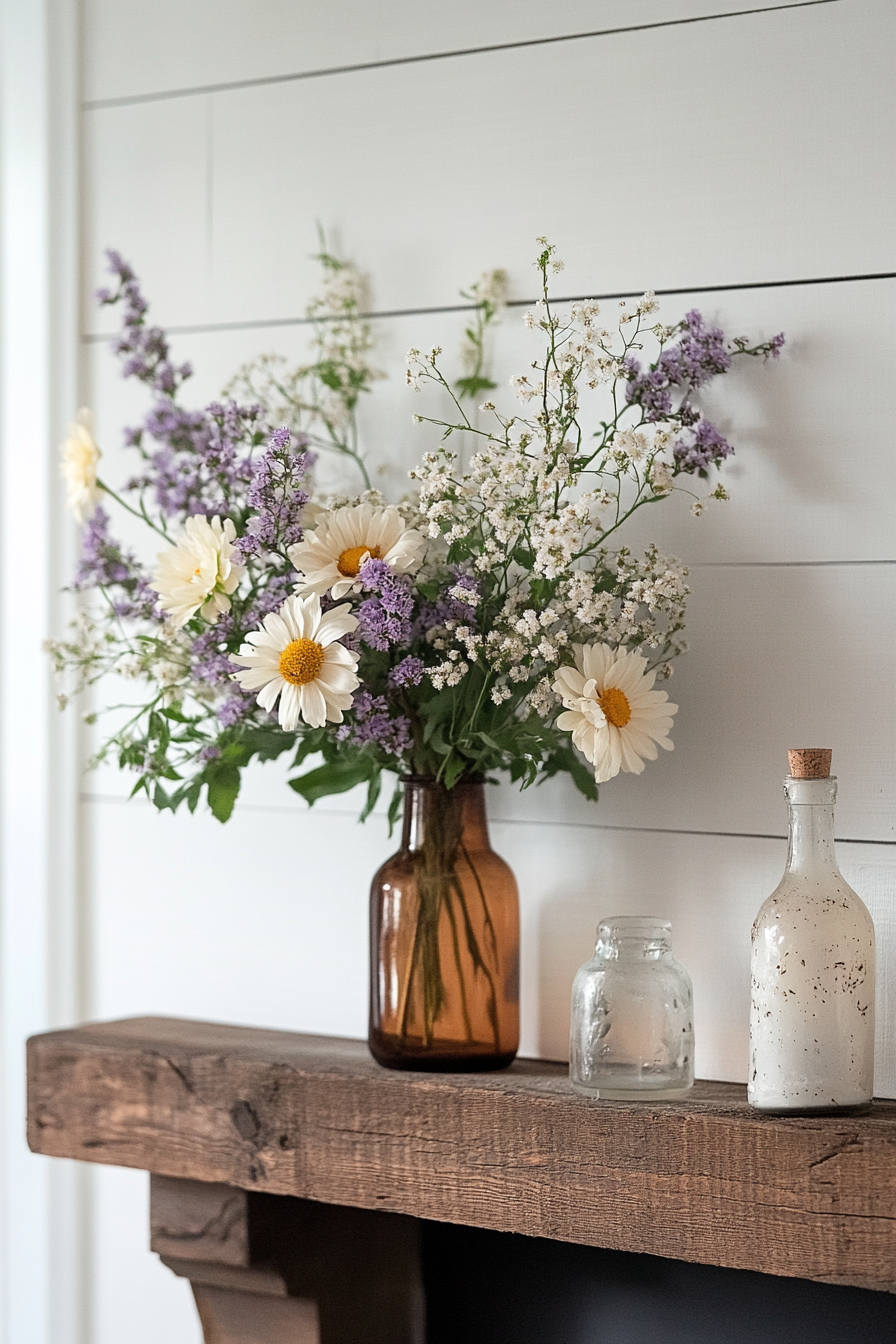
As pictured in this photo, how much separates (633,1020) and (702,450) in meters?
0.38

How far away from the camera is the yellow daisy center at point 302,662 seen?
0.91 meters

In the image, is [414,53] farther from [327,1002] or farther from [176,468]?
[327,1002]

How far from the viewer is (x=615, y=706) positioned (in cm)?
93

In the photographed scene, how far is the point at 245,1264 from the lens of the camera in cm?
104

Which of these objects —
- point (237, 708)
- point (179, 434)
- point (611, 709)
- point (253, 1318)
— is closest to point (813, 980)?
point (611, 709)

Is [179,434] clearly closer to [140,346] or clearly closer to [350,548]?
[140,346]

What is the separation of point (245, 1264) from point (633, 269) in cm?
79

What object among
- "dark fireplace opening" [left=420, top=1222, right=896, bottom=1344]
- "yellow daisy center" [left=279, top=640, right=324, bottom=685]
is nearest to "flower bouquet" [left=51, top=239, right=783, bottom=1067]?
"yellow daisy center" [left=279, top=640, right=324, bottom=685]

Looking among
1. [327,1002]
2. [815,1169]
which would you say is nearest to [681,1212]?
[815,1169]

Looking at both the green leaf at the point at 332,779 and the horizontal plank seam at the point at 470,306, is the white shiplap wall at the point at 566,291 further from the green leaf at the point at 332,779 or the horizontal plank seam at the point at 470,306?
the green leaf at the point at 332,779

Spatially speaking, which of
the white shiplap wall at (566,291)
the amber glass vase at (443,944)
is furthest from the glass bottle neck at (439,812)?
the white shiplap wall at (566,291)

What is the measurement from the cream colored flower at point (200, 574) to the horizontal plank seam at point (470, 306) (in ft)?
0.86

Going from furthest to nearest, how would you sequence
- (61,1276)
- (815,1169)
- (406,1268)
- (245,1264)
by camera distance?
(61,1276) → (406,1268) → (245,1264) → (815,1169)

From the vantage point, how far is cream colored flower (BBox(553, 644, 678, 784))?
0.92 metres
